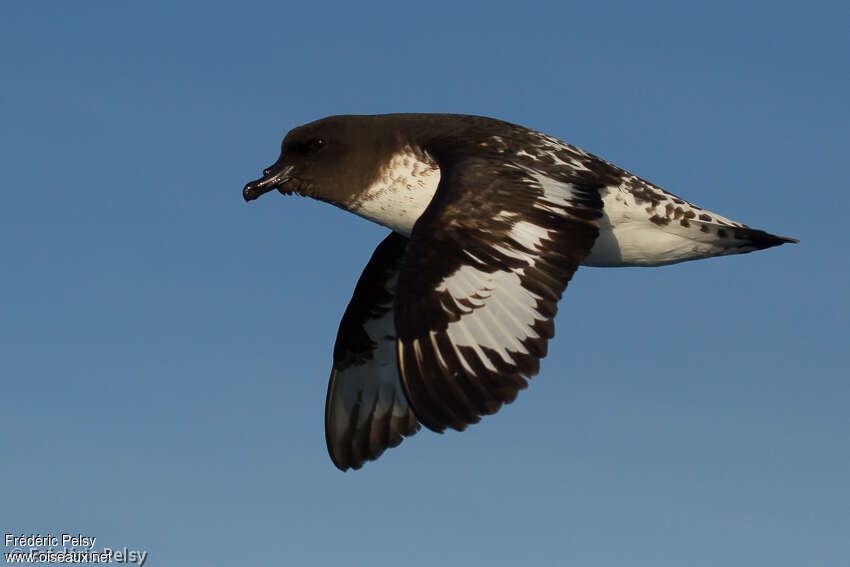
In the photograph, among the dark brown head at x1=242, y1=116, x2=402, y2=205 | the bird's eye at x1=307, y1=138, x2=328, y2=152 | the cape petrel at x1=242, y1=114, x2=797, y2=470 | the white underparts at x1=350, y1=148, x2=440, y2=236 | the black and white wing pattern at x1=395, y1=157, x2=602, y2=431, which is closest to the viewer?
the black and white wing pattern at x1=395, y1=157, x2=602, y2=431

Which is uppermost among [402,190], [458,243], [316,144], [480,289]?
[316,144]

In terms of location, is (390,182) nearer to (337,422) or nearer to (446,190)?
(446,190)

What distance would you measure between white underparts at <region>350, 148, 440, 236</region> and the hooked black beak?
Answer: 2.27 ft

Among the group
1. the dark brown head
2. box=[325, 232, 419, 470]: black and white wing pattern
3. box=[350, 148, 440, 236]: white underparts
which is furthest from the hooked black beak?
box=[325, 232, 419, 470]: black and white wing pattern

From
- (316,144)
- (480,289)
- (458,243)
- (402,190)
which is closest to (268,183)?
(316,144)

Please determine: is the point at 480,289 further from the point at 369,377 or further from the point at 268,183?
the point at 369,377

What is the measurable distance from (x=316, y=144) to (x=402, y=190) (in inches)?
37.3

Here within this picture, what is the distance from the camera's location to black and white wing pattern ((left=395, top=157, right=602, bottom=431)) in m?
7.86

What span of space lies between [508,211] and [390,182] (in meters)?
1.66

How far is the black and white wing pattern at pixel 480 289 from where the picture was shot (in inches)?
310

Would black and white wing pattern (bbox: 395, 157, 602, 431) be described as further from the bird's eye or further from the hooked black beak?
the hooked black beak

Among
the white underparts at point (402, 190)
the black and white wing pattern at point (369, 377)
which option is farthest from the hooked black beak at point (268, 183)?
the black and white wing pattern at point (369, 377)

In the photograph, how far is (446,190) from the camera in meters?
8.62

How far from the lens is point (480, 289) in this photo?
8.17 metres
